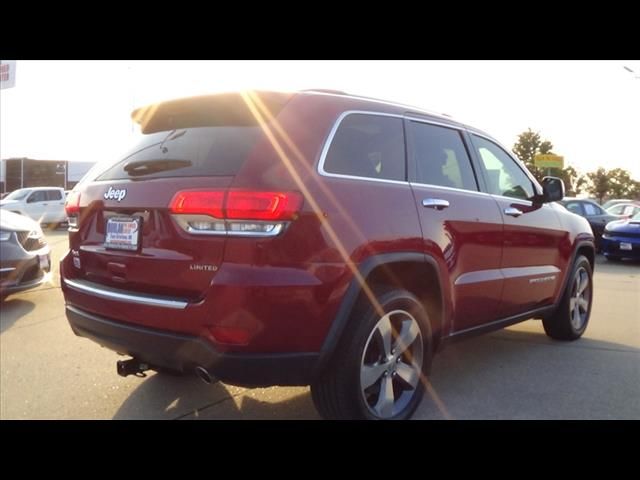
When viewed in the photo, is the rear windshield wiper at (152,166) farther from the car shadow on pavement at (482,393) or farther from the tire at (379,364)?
the car shadow on pavement at (482,393)

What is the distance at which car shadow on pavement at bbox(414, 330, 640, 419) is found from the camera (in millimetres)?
3352

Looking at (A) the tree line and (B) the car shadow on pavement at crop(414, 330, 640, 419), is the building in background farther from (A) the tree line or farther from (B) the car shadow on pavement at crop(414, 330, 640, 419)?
(A) the tree line

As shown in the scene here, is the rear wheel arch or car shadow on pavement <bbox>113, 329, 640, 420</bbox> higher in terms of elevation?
the rear wheel arch

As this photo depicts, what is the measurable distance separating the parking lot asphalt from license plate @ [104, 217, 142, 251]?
113 centimetres

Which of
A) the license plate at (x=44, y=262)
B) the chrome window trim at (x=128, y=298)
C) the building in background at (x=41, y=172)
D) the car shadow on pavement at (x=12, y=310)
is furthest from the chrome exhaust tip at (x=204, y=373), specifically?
the building in background at (x=41, y=172)

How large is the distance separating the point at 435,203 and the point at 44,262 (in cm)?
499

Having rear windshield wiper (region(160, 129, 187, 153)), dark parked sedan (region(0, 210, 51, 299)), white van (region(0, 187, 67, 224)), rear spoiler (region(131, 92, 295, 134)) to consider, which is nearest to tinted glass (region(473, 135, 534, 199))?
rear spoiler (region(131, 92, 295, 134))

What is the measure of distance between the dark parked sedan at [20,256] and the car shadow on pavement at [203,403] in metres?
2.92

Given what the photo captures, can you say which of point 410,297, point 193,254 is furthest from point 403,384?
point 193,254

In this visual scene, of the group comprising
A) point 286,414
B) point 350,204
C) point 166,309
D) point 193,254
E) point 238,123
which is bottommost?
point 286,414
